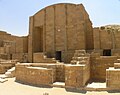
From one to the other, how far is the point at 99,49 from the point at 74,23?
398 cm

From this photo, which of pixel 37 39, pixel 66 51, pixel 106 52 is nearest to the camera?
pixel 106 52

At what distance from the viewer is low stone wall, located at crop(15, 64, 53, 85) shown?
957 cm

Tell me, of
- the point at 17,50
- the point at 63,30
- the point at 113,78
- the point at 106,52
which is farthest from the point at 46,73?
the point at 17,50

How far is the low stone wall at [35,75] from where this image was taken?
957cm

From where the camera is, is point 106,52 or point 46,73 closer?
point 46,73

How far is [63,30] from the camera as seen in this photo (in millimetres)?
16797

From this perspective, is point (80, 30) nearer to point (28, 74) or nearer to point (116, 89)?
point (28, 74)

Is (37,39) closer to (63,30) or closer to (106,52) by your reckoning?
(63,30)

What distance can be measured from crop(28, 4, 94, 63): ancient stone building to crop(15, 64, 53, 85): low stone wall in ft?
17.3

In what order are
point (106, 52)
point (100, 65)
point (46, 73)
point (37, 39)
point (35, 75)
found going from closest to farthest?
point (46, 73) → point (35, 75) → point (100, 65) → point (106, 52) → point (37, 39)

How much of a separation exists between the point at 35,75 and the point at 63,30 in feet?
25.7

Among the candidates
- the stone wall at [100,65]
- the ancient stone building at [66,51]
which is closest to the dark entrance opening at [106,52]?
the ancient stone building at [66,51]

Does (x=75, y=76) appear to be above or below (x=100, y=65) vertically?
below

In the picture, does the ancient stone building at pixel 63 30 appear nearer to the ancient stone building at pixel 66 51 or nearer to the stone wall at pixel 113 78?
the ancient stone building at pixel 66 51
